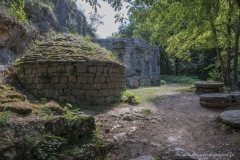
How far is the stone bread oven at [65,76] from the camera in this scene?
6.33 metres

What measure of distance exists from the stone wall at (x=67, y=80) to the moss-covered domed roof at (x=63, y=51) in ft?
0.62

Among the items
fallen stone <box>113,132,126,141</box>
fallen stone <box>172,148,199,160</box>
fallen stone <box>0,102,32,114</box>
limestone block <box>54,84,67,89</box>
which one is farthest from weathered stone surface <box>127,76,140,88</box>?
fallen stone <box>0,102,32,114</box>

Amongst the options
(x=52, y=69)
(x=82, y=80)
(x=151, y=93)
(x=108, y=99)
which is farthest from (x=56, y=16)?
(x=108, y=99)

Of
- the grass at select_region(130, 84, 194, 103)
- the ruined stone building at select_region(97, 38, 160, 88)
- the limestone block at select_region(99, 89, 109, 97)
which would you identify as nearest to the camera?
the limestone block at select_region(99, 89, 109, 97)

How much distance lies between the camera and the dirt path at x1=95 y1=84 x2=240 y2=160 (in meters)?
3.32

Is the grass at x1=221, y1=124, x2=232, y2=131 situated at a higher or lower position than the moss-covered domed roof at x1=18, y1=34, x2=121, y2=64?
lower

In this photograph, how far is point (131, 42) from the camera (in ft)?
54.1

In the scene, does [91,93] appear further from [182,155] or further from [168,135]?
[182,155]

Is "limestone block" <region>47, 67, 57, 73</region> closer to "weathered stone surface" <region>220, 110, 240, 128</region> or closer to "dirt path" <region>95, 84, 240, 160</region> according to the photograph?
"dirt path" <region>95, 84, 240, 160</region>

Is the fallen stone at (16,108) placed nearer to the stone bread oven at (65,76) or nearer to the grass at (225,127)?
the stone bread oven at (65,76)

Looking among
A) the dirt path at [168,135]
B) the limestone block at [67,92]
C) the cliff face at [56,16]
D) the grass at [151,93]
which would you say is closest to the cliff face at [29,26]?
the cliff face at [56,16]

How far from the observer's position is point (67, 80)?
6.37 metres

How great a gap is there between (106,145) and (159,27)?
856 centimetres

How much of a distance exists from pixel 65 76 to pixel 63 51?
3.26 feet
